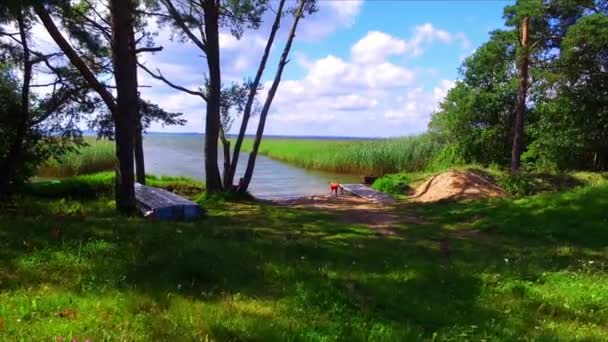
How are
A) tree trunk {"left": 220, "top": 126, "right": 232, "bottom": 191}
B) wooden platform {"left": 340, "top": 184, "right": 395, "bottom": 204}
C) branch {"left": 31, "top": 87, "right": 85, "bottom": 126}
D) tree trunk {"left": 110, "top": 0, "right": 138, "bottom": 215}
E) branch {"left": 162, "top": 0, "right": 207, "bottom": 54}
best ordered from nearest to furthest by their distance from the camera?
tree trunk {"left": 110, "top": 0, "right": 138, "bottom": 215} < branch {"left": 31, "top": 87, "right": 85, "bottom": 126} < branch {"left": 162, "top": 0, "right": 207, "bottom": 54} < wooden platform {"left": 340, "top": 184, "right": 395, "bottom": 204} < tree trunk {"left": 220, "top": 126, "right": 232, "bottom": 191}

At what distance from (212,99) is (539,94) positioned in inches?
630

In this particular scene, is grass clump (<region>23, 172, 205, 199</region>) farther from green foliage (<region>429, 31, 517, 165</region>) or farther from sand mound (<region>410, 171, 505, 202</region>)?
green foliage (<region>429, 31, 517, 165</region>)

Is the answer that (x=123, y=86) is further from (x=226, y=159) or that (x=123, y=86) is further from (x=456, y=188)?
(x=456, y=188)

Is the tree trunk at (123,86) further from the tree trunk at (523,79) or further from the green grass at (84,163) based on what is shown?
the green grass at (84,163)

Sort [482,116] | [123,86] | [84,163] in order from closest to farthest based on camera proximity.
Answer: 1. [123,86]
2. [482,116]
3. [84,163]

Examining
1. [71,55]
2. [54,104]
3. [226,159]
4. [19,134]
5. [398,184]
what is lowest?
[398,184]

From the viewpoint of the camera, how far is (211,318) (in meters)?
4.16

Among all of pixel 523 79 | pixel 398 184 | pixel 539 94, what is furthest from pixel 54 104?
pixel 539 94

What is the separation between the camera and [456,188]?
18.6 m

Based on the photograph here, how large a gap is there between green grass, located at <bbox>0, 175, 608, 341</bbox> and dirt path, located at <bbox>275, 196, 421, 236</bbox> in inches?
131

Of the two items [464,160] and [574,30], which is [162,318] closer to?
[574,30]

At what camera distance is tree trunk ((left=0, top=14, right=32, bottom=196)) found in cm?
1185

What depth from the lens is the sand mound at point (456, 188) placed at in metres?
18.0

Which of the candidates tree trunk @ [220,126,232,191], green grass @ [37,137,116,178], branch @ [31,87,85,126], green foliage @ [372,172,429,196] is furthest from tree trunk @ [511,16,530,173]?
green grass @ [37,137,116,178]
